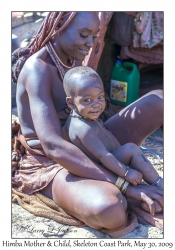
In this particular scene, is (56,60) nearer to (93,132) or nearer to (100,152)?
(93,132)

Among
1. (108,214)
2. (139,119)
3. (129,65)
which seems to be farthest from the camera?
(129,65)

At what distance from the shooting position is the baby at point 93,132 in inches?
95.5

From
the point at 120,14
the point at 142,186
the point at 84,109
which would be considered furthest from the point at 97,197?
the point at 120,14

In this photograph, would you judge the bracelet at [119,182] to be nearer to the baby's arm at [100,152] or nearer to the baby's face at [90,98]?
the baby's arm at [100,152]

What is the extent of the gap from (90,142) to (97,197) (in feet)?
0.93

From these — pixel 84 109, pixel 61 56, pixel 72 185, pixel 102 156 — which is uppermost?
pixel 61 56

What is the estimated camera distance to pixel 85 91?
240cm

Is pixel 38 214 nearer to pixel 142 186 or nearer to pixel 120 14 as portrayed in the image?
pixel 142 186

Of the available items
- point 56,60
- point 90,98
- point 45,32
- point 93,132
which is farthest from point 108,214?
point 45,32

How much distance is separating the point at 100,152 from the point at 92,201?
0.25 meters

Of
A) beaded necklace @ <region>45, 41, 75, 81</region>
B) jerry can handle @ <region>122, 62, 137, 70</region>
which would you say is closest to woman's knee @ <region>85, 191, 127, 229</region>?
beaded necklace @ <region>45, 41, 75, 81</region>

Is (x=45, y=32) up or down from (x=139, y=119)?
up

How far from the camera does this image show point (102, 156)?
2.48 m

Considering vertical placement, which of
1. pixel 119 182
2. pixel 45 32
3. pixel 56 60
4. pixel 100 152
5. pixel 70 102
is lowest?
pixel 119 182
